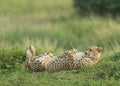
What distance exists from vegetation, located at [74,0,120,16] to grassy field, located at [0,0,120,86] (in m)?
0.84

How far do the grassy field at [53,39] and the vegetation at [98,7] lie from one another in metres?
0.84

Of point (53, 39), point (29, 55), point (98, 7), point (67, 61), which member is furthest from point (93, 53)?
point (98, 7)

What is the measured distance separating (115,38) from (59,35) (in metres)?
2.97

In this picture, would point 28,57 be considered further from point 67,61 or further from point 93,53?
point 93,53

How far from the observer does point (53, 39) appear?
1797 centimetres

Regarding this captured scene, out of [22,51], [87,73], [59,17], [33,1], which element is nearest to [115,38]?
[22,51]

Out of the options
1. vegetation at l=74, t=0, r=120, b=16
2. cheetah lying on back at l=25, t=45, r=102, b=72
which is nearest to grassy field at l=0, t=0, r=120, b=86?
cheetah lying on back at l=25, t=45, r=102, b=72

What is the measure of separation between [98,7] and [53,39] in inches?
245

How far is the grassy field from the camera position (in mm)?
8766

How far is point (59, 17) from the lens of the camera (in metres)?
25.5

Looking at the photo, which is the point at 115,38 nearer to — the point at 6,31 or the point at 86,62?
the point at 6,31

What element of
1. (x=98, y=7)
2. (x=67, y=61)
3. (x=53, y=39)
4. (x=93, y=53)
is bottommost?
(x=67, y=61)

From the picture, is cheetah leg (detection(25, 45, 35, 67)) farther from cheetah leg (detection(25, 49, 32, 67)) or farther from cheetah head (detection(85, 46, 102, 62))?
cheetah head (detection(85, 46, 102, 62))

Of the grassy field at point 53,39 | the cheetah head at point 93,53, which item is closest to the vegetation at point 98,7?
the grassy field at point 53,39
